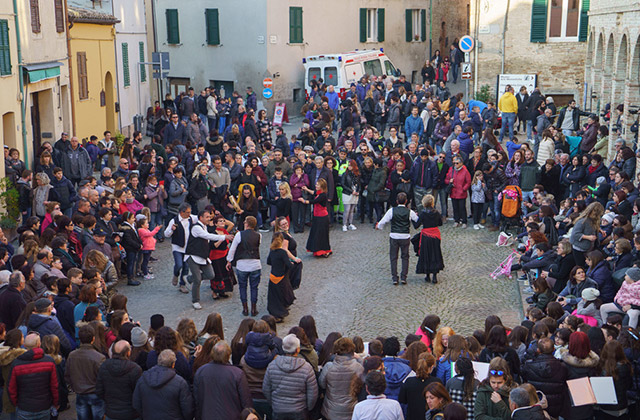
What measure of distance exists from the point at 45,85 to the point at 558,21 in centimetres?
1784

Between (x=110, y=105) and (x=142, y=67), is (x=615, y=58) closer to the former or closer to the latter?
(x=110, y=105)

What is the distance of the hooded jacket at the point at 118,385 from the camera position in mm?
8125

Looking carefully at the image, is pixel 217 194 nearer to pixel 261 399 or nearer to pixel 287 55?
pixel 261 399

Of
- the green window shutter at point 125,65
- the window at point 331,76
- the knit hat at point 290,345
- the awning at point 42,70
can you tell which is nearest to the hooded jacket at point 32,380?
the knit hat at point 290,345

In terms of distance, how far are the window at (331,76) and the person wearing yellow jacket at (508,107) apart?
840 centimetres

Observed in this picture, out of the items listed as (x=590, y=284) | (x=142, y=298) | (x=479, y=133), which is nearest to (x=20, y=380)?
(x=142, y=298)

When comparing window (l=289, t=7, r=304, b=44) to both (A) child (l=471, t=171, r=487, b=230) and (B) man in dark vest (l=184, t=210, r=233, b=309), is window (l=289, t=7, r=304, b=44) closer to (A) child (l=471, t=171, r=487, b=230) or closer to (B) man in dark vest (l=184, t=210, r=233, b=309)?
(A) child (l=471, t=171, r=487, b=230)

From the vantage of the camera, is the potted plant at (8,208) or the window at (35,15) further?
the window at (35,15)

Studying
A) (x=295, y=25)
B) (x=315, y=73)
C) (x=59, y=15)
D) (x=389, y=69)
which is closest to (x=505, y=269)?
(x=59, y=15)

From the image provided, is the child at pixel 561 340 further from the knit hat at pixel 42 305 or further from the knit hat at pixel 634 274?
the knit hat at pixel 42 305

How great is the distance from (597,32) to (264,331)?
19352mm

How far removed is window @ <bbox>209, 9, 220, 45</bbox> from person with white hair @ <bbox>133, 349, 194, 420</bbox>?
29.1 m

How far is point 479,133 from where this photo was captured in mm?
23000

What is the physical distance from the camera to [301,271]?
1338cm
